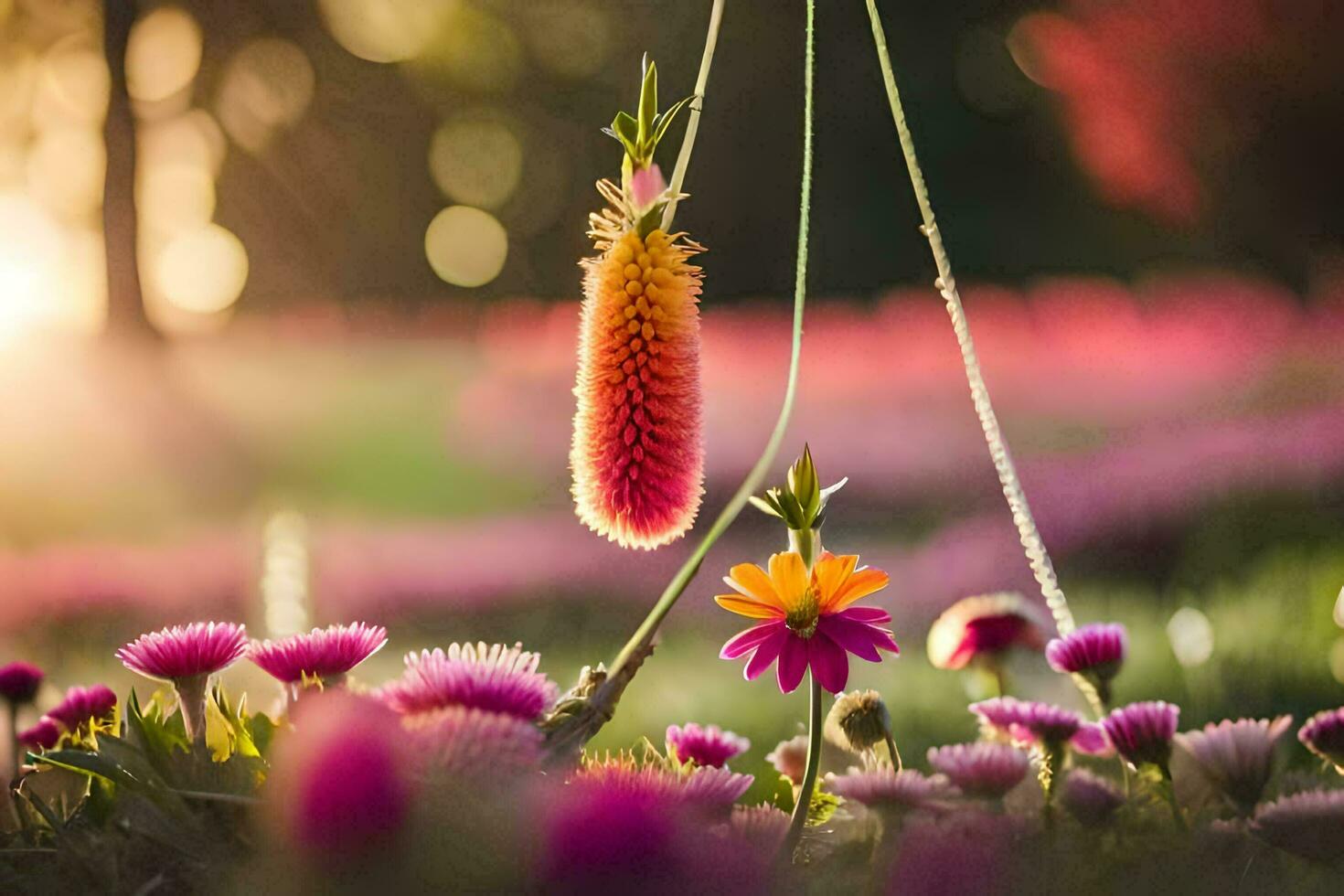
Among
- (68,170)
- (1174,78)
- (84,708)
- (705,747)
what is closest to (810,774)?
(705,747)

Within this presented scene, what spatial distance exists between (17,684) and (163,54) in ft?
1.94

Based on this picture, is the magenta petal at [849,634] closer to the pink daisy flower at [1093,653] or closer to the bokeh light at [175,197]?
the pink daisy flower at [1093,653]

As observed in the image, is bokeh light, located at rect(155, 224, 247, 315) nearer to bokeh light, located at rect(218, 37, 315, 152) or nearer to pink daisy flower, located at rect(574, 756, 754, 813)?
bokeh light, located at rect(218, 37, 315, 152)

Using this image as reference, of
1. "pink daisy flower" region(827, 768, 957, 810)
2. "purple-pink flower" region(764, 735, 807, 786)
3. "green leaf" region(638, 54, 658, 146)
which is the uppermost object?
"green leaf" region(638, 54, 658, 146)

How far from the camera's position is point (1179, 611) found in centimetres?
73

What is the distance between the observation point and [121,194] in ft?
3.31

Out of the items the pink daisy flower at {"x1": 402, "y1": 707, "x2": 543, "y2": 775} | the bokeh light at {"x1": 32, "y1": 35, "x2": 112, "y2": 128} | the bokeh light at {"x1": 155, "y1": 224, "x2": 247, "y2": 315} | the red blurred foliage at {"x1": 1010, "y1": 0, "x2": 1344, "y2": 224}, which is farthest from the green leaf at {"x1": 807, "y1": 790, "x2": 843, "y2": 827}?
Answer: the bokeh light at {"x1": 32, "y1": 35, "x2": 112, "y2": 128}

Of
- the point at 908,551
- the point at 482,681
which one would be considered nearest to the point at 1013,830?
the point at 482,681

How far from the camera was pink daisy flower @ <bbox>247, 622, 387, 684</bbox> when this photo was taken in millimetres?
410

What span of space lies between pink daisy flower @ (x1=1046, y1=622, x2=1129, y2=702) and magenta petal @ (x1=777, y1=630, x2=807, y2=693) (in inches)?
5.1

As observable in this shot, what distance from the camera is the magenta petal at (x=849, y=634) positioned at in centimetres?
40

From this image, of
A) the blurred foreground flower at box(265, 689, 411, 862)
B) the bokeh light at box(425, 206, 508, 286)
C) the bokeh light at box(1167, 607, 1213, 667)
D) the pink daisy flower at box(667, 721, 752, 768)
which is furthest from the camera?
the bokeh light at box(425, 206, 508, 286)

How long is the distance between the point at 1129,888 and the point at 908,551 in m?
0.42

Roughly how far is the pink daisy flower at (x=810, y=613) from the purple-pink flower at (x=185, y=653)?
6.8 inches
